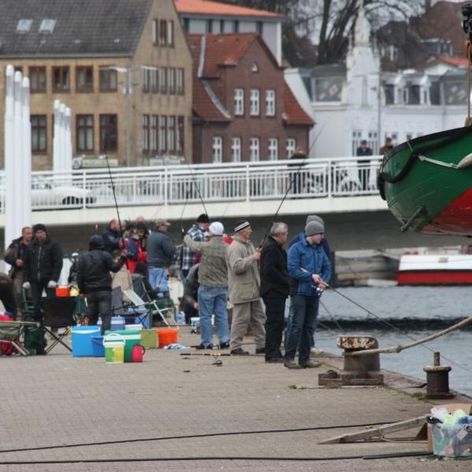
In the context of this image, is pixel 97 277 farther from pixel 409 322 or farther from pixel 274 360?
pixel 409 322

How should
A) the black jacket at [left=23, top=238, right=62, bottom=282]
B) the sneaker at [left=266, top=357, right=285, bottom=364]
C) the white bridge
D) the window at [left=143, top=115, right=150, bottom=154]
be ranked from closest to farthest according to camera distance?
1. the sneaker at [left=266, top=357, right=285, bottom=364]
2. the black jacket at [left=23, top=238, right=62, bottom=282]
3. the white bridge
4. the window at [left=143, top=115, right=150, bottom=154]

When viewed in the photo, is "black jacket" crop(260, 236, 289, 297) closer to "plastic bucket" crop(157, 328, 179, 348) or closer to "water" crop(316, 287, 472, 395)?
"water" crop(316, 287, 472, 395)

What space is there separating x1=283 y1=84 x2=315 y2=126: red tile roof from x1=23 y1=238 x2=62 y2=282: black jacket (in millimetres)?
87204

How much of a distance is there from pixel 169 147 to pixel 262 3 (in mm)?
25143

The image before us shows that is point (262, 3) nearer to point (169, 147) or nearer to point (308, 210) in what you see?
point (169, 147)

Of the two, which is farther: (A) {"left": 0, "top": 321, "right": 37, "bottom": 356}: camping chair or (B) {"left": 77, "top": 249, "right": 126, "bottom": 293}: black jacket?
(B) {"left": 77, "top": 249, "right": 126, "bottom": 293}: black jacket

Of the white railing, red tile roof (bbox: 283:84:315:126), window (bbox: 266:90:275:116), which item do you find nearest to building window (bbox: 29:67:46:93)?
window (bbox: 266:90:275:116)

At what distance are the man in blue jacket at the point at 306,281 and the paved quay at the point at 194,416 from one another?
1.52 feet

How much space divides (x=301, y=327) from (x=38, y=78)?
265ft

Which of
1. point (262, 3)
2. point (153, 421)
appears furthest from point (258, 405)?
point (262, 3)

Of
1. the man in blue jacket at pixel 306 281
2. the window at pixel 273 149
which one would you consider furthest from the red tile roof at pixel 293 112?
the man in blue jacket at pixel 306 281

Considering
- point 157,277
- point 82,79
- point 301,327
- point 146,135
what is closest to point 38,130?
point 82,79

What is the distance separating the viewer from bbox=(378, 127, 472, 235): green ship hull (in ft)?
55.0

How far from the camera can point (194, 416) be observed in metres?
18.2
